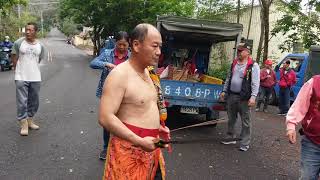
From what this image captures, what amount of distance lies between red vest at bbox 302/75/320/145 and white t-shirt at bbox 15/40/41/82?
521 centimetres

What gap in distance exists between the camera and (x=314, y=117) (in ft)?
13.3

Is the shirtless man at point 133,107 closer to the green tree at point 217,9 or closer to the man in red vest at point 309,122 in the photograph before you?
the man in red vest at point 309,122

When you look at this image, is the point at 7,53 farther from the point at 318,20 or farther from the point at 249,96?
the point at 249,96

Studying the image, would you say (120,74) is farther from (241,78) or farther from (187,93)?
(187,93)

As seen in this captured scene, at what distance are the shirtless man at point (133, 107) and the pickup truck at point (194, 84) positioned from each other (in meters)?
6.11

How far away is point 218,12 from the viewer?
2677cm

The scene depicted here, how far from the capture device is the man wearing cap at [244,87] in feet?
26.0

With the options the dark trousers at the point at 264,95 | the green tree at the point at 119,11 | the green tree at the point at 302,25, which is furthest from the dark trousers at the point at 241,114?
the green tree at the point at 119,11

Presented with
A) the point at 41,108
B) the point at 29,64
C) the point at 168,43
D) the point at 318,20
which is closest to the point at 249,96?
the point at 29,64

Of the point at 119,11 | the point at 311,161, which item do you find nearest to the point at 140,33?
the point at 311,161

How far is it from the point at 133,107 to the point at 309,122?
1696 mm

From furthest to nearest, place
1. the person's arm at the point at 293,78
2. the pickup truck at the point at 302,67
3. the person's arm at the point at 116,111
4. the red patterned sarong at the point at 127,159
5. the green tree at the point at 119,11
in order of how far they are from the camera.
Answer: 1. the green tree at the point at 119,11
2. the person's arm at the point at 293,78
3. the pickup truck at the point at 302,67
4. the red patterned sarong at the point at 127,159
5. the person's arm at the point at 116,111

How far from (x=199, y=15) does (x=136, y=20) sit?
9492 millimetres

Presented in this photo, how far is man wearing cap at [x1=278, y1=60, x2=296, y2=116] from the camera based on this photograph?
13812 millimetres
